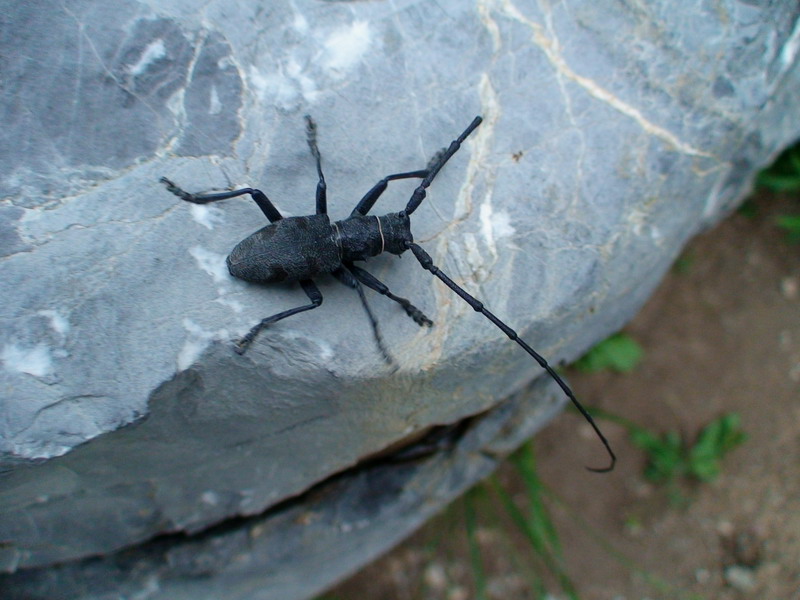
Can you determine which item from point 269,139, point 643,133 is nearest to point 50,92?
point 269,139

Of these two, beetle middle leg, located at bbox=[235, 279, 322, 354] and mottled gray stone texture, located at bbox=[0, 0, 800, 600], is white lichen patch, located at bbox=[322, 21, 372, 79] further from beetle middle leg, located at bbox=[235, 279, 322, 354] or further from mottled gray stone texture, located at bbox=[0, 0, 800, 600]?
beetle middle leg, located at bbox=[235, 279, 322, 354]

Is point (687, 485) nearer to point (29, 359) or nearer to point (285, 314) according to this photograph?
point (285, 314)

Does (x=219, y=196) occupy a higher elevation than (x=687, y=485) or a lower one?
higher

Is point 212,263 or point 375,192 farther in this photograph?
point 375,192

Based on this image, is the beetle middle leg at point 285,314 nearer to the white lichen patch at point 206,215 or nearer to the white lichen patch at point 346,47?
the white lichen patch at point 206,215

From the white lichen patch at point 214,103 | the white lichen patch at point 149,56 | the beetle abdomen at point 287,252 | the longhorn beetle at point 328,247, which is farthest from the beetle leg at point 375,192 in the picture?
the white lichen patch at point 149,56

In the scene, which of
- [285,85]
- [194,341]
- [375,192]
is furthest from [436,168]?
[194,341]

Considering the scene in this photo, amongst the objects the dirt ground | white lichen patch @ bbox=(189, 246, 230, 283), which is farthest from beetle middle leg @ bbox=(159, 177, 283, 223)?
the dirt ground
